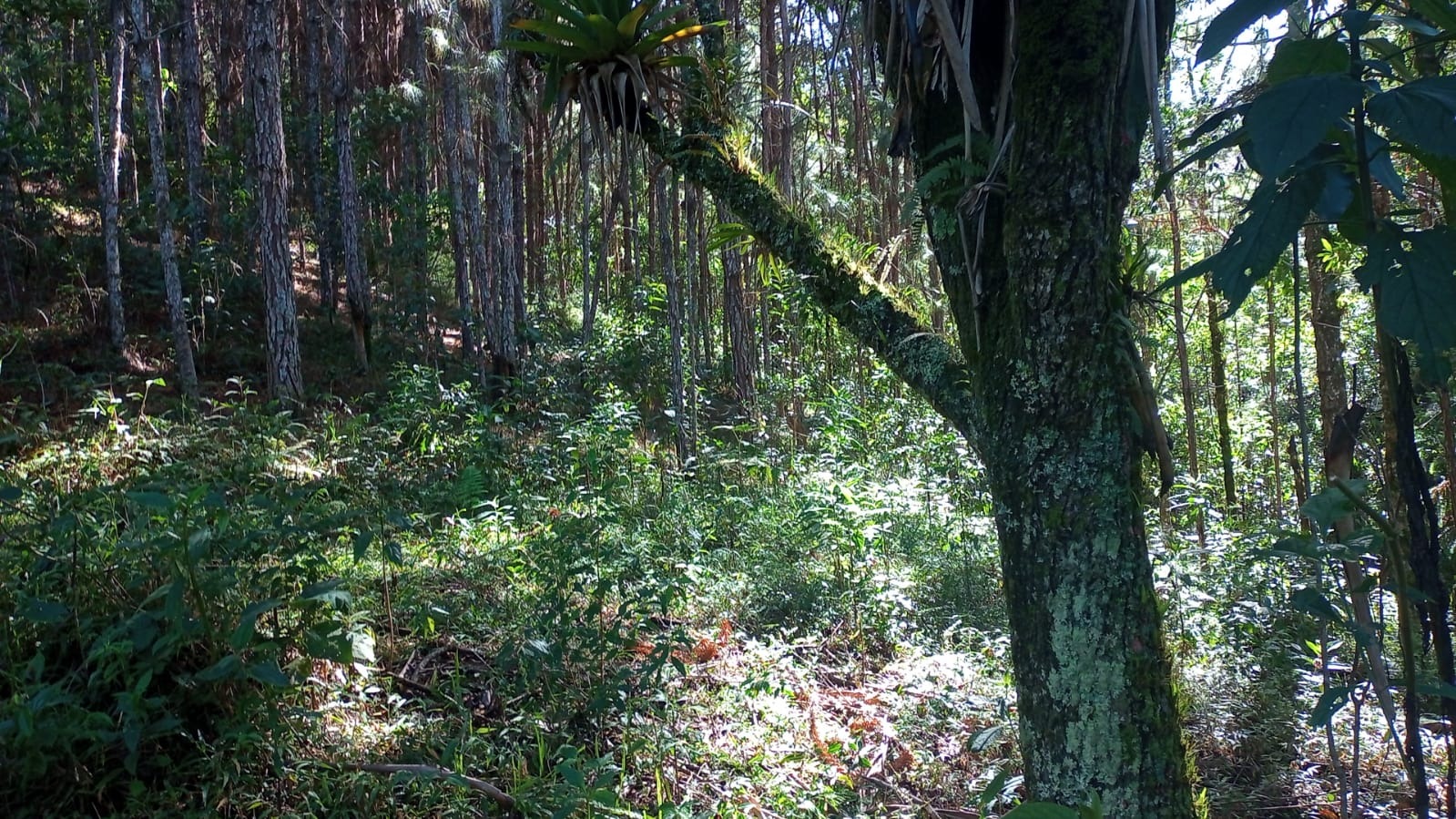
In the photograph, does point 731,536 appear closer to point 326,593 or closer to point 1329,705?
point 326,593

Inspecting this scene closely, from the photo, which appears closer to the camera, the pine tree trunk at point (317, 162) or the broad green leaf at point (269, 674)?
the broad green leaf at point (269, 674)

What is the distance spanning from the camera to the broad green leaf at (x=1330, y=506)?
148 centimetres

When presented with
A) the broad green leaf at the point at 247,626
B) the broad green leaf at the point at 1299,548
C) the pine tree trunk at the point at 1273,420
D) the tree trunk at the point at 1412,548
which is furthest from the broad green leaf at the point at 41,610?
the pine tree trunk at the point at 1273,420

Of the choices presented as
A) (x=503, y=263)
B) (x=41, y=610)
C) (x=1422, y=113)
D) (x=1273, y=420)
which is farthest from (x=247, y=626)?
(x=1273, y=420)

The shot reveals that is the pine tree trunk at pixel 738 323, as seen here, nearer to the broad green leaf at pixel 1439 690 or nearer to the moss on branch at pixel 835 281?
the moss on branch at pixel 835 281

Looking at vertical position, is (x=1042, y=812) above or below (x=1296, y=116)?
below

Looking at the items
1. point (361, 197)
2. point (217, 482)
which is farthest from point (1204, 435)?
point (361, 197)

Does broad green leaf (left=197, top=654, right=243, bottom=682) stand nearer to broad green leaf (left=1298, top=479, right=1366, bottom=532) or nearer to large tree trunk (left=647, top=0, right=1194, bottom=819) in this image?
large tree trunk (left=647, top=0, right=1194, bottom=819)

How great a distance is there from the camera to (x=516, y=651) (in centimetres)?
371

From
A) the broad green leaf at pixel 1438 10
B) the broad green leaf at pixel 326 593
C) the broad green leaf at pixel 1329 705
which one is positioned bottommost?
the broad green leaf at pixel 1329 705

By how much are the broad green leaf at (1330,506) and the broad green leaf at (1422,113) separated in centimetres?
69

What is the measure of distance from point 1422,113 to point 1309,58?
15cm

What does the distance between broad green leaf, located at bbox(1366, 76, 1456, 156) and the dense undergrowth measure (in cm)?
173

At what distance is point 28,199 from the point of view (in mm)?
11672
